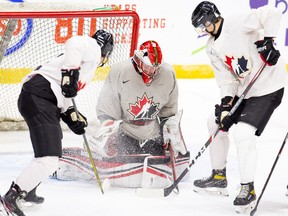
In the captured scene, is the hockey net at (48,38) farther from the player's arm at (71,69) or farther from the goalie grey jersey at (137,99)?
the player's arm at (71,69)

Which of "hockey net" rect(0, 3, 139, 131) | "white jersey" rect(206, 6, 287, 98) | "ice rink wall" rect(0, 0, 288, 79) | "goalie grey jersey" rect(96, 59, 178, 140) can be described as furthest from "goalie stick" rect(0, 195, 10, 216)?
"ice rink wall" rect(0, 0, 288, 79)

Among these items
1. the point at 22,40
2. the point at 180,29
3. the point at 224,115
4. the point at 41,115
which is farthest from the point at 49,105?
the point at 180,29

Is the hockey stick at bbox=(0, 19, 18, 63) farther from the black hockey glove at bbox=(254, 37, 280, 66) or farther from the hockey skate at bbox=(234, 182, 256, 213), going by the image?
the hockey skate at bbox=(234, 182, 256, 213)

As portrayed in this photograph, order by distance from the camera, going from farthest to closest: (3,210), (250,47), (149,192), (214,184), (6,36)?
1. (6,36)
2. (214,184)
3. (149,192)
4. (250,47)
5. (3,210)

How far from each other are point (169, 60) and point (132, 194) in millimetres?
3028

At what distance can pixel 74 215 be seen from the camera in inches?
146

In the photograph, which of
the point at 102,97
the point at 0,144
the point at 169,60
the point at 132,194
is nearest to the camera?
the point at 132,194

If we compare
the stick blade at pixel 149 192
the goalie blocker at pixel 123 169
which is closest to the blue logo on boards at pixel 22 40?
the goalie blocker at pixel 123 169

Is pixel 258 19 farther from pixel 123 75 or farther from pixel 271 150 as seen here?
pixel 271 150

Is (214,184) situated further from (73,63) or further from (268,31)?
(73,63)

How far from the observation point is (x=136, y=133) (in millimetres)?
4426

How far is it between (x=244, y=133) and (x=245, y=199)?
0.29m

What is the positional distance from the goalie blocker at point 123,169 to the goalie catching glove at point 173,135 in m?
0.06

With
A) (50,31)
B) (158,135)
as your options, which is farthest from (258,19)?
(50,31)
